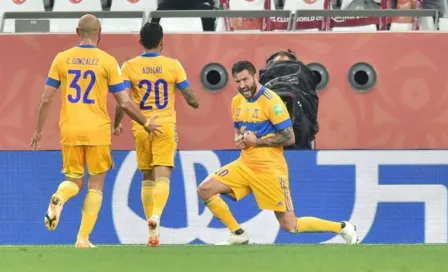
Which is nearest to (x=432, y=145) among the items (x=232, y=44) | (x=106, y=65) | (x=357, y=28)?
(x=357, y=28)

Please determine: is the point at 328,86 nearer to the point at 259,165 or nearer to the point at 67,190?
the point at 259,165

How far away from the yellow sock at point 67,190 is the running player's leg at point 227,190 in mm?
1089

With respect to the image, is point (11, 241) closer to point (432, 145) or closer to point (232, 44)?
point (232, 44)

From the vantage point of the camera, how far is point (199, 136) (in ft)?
47.1

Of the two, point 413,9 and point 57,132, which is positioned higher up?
point 413,9

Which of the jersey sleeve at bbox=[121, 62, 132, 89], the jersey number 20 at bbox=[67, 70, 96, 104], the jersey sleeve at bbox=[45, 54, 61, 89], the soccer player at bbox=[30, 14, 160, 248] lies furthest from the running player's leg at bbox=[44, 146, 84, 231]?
the jersey sleeve at bbox=[121, 62, 132, 89]

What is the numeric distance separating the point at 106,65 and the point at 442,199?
385 cm

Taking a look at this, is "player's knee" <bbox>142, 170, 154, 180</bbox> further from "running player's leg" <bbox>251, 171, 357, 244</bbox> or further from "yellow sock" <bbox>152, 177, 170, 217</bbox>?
"running player's leg" <bbox>251, 171, 357, 244</bbox>

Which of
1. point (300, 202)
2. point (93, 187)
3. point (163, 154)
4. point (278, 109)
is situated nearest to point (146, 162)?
point (163, 154)

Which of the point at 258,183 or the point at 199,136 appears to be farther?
the point at 199,136

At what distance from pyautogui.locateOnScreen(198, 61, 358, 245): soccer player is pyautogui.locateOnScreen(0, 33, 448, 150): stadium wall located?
357 cm

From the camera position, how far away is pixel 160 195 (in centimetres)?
1044

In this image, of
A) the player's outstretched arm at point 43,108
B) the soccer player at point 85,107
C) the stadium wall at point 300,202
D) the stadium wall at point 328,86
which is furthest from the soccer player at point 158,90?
the stadium wall at point 328,86

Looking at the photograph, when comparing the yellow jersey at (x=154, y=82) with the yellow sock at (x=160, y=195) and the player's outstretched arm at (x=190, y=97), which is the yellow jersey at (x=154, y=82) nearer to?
the player's outstretched arm at (x=190, y=97)
